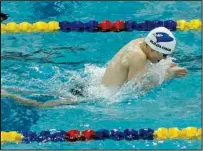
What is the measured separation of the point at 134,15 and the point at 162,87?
5.56 feet

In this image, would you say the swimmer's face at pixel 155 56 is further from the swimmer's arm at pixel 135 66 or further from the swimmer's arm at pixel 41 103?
the swimmer's arm at pixel 41 103

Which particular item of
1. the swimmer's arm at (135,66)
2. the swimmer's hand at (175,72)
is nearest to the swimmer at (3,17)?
the swimmer's arm at (135,66)

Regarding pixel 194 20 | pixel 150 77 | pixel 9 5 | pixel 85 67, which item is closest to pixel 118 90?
pixel 150 77

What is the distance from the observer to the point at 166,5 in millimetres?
8445

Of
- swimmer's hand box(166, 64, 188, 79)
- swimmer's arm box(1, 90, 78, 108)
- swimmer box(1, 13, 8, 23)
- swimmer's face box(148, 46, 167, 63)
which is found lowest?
swimmer's arm box(1, 90, 78, 108)

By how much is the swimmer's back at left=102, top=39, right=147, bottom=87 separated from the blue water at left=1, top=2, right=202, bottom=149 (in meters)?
0.14

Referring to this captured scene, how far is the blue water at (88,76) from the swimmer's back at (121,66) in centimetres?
14

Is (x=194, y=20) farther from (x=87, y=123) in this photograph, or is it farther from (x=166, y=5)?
(x=87, y=123)

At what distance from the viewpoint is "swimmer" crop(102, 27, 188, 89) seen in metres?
6.37

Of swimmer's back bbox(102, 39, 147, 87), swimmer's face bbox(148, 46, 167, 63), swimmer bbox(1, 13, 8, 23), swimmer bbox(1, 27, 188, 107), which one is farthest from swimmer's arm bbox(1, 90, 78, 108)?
swimmer bbox(1, 13, 8, 23)

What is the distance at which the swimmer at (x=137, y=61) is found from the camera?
20.9ft

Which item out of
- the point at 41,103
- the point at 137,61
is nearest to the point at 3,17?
the point at 41,103

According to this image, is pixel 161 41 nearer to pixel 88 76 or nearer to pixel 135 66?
pixel 135 66

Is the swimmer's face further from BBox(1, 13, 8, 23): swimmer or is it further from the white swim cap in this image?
BBox(1, 13, 8, 23): swimmer
